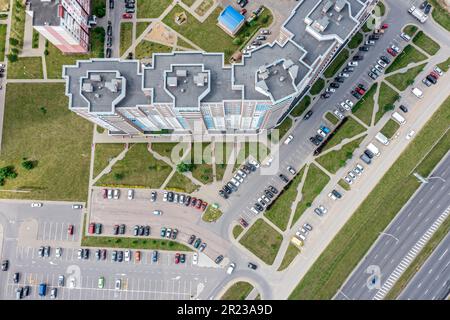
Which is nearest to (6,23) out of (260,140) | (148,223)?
(148,223)

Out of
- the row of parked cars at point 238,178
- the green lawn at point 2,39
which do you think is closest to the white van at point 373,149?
the row of parked cars at point 238,178

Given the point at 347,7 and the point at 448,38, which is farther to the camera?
the point at 448,38

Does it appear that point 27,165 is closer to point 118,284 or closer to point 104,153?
point 104,153

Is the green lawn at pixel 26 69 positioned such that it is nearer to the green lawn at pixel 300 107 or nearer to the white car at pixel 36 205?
the white car at pixel 36 205

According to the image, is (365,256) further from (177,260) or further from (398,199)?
(177,260)

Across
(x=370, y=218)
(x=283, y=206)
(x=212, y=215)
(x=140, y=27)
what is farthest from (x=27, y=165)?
(x=370, y=218)

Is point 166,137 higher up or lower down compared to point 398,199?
lower down
